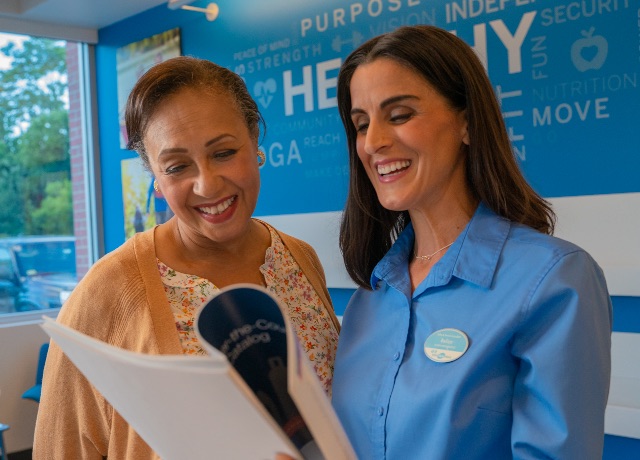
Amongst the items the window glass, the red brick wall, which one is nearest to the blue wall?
the red brick wall

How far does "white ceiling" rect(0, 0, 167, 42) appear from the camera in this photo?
598 cm

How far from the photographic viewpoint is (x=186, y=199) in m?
1.74

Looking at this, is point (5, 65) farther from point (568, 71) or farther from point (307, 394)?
point (307, 394)

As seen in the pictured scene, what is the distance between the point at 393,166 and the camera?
1.61 m

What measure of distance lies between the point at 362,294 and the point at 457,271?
15.0 inches

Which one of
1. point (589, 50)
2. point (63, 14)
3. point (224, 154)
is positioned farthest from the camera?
point (63, 14)

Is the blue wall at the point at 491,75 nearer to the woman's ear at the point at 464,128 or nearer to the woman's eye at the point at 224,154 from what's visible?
the woman's ear at the point at 464,128

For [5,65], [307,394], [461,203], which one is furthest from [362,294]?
[5,65]

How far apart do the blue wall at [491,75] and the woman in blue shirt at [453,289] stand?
196 cm

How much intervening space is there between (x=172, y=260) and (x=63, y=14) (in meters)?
5.24

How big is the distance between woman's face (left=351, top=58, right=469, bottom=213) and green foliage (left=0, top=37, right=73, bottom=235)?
5539 millimetres

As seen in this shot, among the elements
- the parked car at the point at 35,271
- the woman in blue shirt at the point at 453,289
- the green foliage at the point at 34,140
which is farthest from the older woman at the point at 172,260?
the green foliage at the point at 34,140

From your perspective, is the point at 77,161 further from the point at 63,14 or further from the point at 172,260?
the point at 172,260

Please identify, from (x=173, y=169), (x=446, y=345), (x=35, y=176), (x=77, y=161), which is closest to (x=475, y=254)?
(x=446, y=345)
